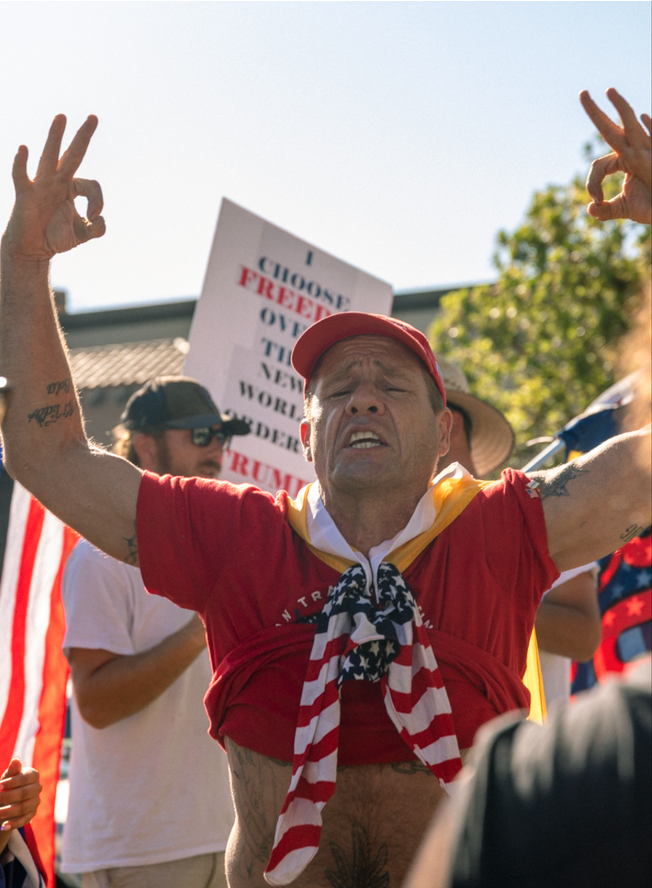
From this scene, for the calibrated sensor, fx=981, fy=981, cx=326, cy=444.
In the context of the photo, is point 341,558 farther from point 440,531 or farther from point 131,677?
point 131,677

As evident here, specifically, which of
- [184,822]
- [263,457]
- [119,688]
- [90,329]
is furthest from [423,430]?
[90,329]

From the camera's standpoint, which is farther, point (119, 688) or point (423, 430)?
point (119, 688)

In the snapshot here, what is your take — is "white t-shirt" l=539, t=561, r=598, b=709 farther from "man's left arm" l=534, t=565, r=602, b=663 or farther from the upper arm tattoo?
the upper arm tattoo

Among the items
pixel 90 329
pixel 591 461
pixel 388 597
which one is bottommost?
pixel 388 597

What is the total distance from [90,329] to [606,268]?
2038 centimetres

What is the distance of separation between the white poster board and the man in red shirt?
1669 mm

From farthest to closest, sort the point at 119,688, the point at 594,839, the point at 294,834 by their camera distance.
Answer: the point at 119,688 < the point at 294,834 < the point at 594,839

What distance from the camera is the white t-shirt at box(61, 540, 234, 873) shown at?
3012 millimetres

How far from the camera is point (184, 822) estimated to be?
304 centimetres

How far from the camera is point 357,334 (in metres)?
2.56

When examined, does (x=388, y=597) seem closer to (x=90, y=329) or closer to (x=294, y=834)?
(x=294, y=834)

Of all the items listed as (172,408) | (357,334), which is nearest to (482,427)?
(172,408)

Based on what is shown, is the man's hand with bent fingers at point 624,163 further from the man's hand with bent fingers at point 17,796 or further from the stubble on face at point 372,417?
the man's hand with bent fingers at point 17,796

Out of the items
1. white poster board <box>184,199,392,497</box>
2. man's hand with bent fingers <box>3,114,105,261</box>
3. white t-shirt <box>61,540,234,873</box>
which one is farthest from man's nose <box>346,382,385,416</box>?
white poster board <box>184,199,392,497</box>
